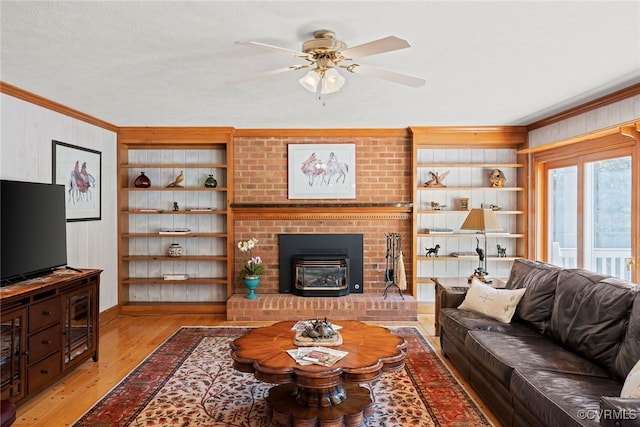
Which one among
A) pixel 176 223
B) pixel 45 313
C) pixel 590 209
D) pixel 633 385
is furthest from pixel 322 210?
pixel 633 385

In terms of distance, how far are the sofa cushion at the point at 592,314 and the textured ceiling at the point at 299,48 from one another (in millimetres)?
1505

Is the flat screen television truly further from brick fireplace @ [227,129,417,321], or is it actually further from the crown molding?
brick fireplace @ [227,129,417,321]

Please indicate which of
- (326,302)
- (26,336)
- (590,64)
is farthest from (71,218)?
(590,64)

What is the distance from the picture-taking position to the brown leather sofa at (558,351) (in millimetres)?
2088

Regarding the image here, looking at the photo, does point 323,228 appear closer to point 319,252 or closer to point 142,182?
point 319,252

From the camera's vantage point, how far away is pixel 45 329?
3.20m

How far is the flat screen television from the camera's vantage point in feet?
10.2

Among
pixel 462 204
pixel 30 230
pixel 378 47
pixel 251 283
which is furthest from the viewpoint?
pixel 462 204

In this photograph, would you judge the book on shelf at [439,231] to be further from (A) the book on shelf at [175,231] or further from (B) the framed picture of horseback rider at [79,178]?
(B) the framed picture of horseback rider at [79,178]

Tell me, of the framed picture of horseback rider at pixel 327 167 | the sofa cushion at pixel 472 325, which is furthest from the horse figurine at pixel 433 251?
the sofa cushion at pixel 472 325

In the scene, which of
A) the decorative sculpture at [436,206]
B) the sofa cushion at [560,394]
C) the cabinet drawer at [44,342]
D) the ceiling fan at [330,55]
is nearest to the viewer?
the sofa cushion at [560,394]

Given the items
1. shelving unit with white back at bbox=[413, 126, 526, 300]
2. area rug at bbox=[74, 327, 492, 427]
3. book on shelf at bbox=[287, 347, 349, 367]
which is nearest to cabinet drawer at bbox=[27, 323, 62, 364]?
area rug at bbox=[74, 327, 492, 427]

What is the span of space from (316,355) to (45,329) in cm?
207

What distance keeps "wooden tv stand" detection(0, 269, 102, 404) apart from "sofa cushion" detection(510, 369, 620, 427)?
316cm
